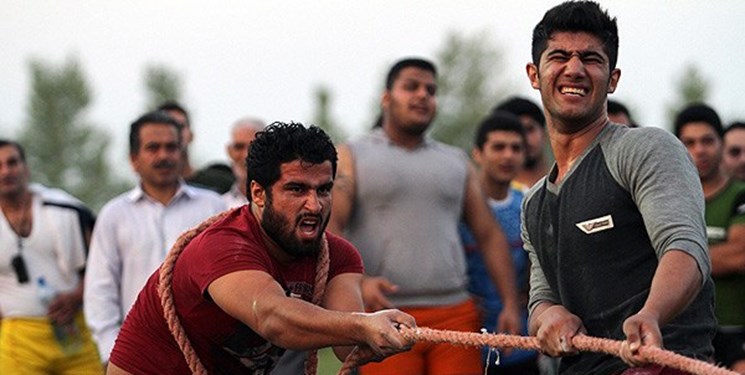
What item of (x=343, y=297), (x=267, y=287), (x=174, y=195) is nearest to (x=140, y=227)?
(x=174, y=195)

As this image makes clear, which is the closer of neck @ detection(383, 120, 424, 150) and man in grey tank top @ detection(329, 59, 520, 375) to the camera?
man in grey tank top @ detection(329, 59, 520, 375)

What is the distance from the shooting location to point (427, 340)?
14.9 feet

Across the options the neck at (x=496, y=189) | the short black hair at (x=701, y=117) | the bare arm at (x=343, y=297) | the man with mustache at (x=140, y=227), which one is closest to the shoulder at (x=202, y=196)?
the man with mustache at (x=140, y=227)

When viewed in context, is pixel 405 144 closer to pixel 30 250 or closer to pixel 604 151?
pixel 30 250

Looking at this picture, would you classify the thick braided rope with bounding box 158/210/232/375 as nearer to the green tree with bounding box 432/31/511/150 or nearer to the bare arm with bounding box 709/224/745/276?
the bare arm with bounding box 709/224/745/276

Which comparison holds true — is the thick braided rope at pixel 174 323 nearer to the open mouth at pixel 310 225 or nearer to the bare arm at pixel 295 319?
the bare arm at pixel 295 319

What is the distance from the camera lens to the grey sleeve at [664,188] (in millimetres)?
4383

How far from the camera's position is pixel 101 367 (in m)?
9.53

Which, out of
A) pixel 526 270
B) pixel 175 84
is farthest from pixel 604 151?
pixel 175 84

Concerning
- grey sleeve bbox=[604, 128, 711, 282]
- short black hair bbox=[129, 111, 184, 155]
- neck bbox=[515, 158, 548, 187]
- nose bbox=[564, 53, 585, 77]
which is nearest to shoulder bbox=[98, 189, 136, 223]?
short black hair bbox=[129, 111, 184, 155]

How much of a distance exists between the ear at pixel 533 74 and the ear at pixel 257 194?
109 cm

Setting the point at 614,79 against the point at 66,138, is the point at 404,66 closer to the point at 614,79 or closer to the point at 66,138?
the point at 614,79

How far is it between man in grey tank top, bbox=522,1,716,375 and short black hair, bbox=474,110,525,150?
4.74m

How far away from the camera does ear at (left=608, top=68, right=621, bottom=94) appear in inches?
193
